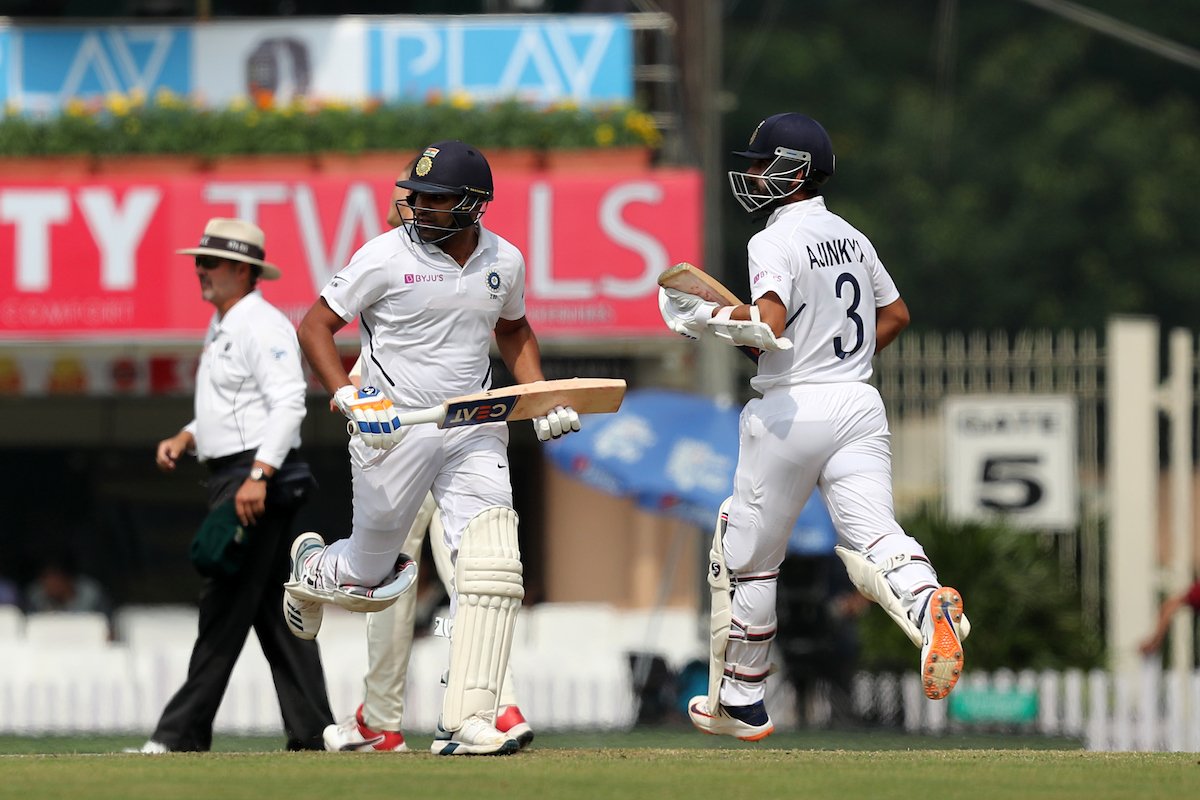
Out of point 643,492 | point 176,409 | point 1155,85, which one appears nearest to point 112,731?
point 643,492

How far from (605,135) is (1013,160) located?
2047 cm

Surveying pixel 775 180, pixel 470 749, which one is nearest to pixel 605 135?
pixel 775 180

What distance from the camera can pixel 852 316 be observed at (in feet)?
25.2

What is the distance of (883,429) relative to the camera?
7.73m

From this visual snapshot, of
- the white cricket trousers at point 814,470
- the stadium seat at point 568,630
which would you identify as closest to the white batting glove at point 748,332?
the white cricket trousers at point 814,470

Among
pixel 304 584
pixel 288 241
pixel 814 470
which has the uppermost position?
pixel 288 241

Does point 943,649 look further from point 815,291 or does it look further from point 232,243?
point 232,243

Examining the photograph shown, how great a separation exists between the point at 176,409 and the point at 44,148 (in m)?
2.46

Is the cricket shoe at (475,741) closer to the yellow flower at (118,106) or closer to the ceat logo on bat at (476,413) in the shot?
the ceat logo on bat at (476,413)

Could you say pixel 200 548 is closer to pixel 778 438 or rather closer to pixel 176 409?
pixel 778 438

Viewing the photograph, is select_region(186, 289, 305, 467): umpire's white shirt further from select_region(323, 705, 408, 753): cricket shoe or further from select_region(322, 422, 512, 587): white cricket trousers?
select_region(322, 422, 512, 587): white cricket trousers

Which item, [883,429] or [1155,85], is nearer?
[883,429]

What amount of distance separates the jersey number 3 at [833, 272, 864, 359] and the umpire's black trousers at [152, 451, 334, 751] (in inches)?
90.7

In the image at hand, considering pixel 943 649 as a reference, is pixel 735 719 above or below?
below
